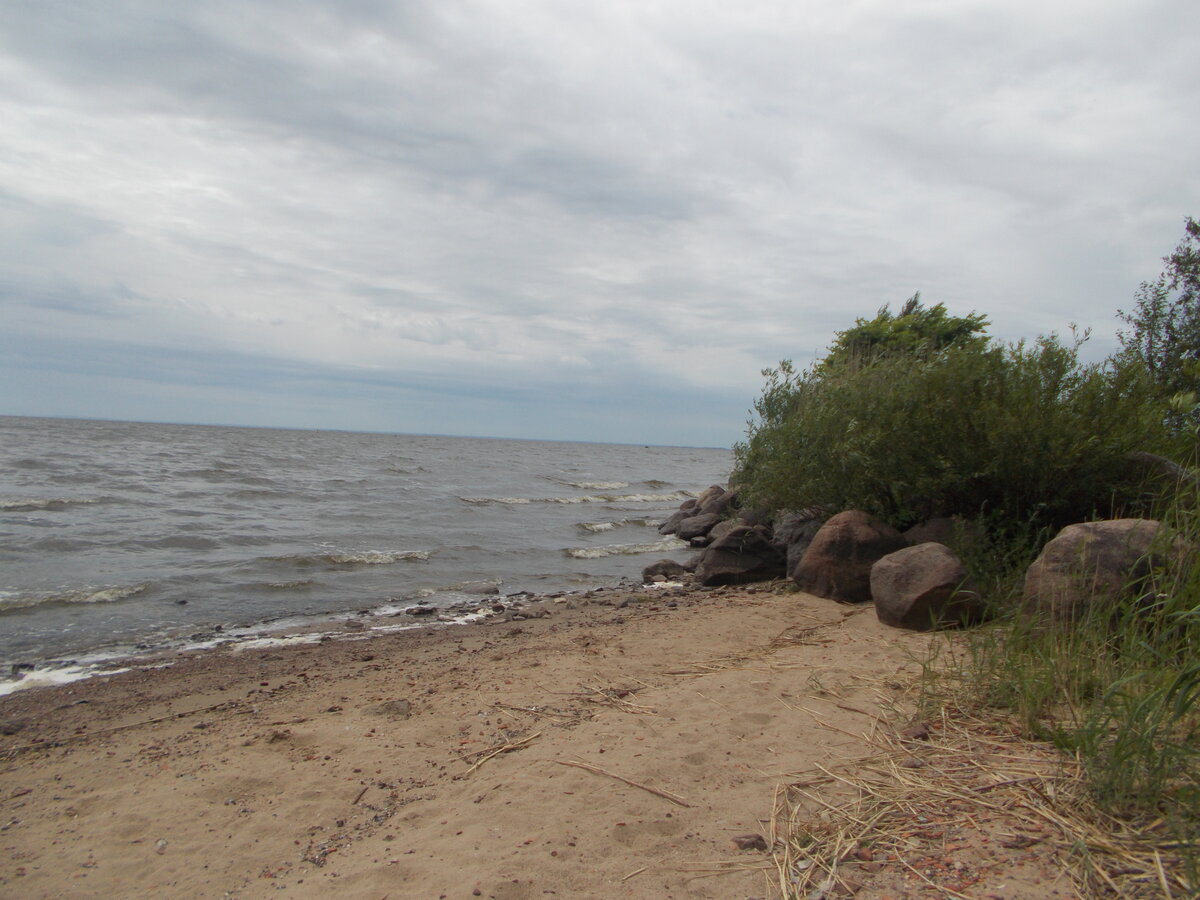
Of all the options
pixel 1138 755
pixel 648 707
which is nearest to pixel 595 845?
pixel 648 707

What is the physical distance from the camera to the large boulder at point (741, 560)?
12.1 metres

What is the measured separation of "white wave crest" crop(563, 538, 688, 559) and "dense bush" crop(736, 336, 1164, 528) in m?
8.04

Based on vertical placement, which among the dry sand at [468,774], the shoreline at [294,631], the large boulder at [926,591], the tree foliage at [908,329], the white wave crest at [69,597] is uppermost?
the tree foliage at [908,329]

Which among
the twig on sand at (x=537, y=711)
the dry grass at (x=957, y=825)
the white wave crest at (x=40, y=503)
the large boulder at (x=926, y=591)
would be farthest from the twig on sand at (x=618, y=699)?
the white wave crest at (x=40, y=503)

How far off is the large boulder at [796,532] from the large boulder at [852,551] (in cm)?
116

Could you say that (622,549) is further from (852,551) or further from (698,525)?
(852,551)

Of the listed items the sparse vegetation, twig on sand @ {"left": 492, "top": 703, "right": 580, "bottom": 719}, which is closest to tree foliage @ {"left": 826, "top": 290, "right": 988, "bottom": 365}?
the sparse vegetation

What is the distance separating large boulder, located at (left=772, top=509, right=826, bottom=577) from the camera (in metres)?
11.1

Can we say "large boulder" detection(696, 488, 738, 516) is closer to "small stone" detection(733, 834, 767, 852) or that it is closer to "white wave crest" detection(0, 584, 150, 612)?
"white wave crest" detection(0, 584, 150, 612)

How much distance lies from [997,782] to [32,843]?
4.95m

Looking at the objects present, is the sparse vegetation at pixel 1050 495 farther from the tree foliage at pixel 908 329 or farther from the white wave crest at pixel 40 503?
the white wave crest at pixel 40 503

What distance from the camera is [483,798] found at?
13.0 ft

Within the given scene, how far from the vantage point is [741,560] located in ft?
→ 40.0

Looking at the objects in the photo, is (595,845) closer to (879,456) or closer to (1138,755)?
(1138,755)
